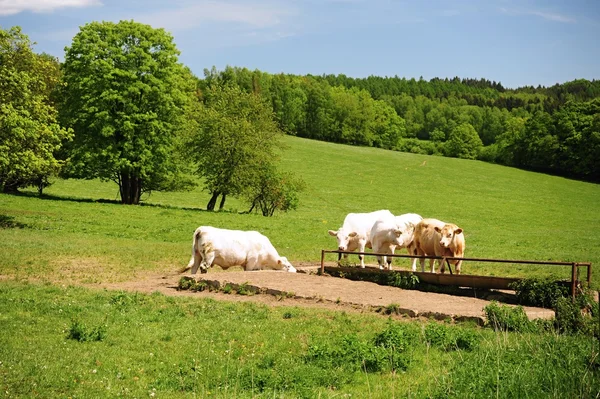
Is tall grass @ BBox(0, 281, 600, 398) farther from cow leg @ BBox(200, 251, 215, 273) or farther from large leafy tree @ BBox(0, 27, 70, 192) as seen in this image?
large leafy tree @ BBox(0, 27, 70, 192)

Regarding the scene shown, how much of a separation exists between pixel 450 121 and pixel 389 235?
→ 13949 centimetres

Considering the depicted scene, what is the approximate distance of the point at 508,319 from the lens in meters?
13.8

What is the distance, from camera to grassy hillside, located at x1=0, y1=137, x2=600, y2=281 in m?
27.7

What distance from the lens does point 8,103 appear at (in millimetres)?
34219

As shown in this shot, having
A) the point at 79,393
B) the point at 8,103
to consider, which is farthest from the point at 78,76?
the point at 79,393

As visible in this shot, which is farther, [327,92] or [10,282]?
[327,92]

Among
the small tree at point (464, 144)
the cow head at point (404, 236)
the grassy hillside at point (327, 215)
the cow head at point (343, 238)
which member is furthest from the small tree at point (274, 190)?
the small tree at point (464, 144)

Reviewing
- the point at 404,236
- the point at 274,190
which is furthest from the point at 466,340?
the point at 274,190

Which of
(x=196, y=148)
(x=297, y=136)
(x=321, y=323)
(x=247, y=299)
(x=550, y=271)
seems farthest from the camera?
(x=297, y=136)

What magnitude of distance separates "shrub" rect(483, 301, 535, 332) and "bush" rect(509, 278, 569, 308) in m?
2.77

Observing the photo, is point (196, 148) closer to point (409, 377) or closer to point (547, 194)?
point (409, 377)

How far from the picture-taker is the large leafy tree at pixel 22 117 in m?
32.6

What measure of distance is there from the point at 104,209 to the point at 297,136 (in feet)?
294

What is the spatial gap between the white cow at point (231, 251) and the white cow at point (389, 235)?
12.5 ft
